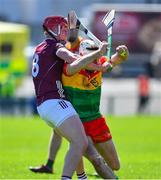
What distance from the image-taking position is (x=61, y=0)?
52.8 metres

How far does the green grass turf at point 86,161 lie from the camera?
525 inches

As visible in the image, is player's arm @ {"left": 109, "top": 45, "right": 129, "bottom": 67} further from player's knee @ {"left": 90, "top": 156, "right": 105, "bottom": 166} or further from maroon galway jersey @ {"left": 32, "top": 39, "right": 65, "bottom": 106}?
player's knee @ {"left": 90, "top": 156, "right": 105, "bottom": 166}

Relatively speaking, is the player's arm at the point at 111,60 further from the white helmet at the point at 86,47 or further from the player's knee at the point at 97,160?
the player's knee at the point at 97,160

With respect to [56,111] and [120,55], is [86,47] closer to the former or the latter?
[120,55]

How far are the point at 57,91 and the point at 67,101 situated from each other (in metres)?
0.16

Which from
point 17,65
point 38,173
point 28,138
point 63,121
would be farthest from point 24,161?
point 17,65

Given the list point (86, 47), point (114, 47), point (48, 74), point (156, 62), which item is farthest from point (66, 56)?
point (156, 62)

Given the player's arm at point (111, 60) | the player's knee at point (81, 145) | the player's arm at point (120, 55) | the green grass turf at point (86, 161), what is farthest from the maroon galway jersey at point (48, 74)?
the green grass turf at point (86, 161)

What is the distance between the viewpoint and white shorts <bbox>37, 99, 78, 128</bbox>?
33.6 ft

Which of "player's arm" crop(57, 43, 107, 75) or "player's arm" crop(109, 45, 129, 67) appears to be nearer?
"player's arm" crop(57, 43, 107, 75)

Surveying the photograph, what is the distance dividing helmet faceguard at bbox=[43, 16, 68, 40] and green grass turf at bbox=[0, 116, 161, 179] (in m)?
2.55

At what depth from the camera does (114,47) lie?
4238 centimetres

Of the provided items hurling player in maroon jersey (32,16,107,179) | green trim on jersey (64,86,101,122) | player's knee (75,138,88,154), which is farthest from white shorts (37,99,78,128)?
green trim on jersey (64,86,101,122)

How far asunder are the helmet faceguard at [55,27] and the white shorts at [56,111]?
0.79 m
